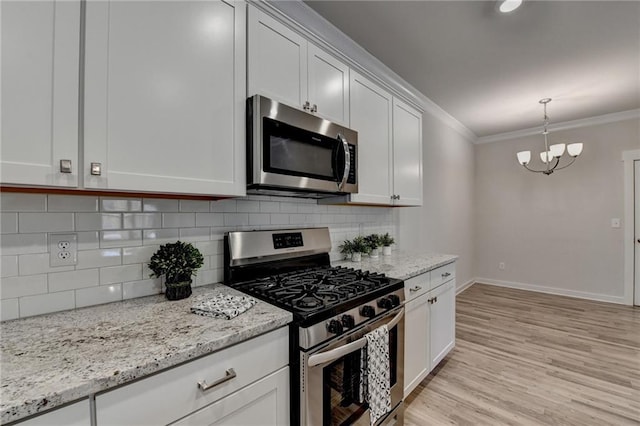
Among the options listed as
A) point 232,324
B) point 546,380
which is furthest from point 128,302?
point 546,380

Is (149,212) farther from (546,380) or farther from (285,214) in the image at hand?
(546,380)

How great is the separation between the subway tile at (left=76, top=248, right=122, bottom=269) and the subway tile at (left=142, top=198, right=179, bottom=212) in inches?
8.5

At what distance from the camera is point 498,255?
495 centimetres

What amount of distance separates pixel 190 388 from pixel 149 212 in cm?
80

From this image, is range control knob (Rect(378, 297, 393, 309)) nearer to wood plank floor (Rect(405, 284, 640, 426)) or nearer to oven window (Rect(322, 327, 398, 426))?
oven window (Rect(322, 327, 398, 426))

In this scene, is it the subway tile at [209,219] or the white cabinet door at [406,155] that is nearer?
the subway tile at [209,219]

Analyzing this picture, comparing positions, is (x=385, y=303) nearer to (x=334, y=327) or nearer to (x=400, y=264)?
(x=334, y=327)

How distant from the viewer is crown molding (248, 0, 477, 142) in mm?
1521

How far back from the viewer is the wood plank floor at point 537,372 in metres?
1.84

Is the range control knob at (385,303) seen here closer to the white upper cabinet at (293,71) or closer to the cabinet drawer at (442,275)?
the cabinet drawer at (442,275)

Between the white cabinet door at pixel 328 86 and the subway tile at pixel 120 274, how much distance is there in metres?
1.20

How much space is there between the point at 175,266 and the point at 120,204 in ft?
→ 1.17

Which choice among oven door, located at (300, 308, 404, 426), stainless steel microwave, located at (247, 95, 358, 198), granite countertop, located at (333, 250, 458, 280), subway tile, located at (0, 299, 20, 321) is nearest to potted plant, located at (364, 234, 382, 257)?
granite countertop, located at (333, 250, 458, 280)

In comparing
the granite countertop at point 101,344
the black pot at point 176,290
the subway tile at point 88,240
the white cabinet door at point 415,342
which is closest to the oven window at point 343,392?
the granite countertop at point 101,344
